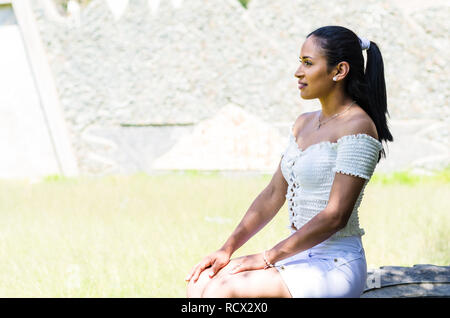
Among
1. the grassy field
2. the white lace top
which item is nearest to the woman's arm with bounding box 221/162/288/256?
the white lace top

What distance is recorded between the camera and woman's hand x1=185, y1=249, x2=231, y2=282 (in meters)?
2.28

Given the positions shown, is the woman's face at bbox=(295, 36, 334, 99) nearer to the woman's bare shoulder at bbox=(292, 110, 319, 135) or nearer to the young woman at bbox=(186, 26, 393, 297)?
the young woman at bbox=(186, 26, 393, 297)

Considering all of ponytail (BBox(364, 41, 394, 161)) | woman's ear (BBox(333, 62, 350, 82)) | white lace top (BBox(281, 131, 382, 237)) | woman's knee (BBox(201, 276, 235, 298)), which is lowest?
woman's knee (BBox(201, 276, 235, 298))

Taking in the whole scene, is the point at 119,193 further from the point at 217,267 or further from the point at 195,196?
the point at 217,267

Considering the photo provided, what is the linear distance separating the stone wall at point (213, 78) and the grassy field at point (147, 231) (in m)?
1.01

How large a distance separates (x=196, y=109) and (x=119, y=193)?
2.46 m

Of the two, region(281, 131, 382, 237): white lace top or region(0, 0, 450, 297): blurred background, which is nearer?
region(281, 131, 382, 237): white lace top

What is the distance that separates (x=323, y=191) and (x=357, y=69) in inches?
18.8

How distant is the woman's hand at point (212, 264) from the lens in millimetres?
2281

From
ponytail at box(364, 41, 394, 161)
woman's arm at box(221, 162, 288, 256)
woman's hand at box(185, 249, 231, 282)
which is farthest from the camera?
woman's arm at box(221, 162, 288, 256)

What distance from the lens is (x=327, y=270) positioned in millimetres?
2203

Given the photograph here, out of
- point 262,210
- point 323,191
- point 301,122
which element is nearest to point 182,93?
point 301,122

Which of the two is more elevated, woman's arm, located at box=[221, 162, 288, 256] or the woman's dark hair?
the woman's dark hair

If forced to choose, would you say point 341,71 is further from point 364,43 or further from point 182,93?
point 182,93
